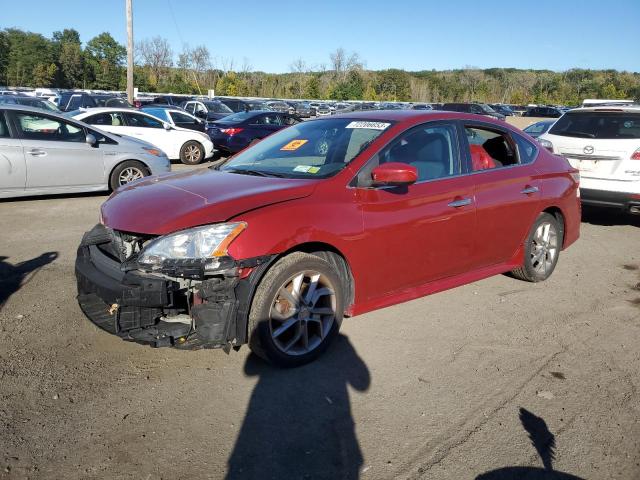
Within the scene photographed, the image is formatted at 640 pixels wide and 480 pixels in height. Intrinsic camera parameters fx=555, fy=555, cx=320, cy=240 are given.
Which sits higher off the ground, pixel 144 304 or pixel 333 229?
pixel 333 229

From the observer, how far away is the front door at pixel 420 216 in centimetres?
402

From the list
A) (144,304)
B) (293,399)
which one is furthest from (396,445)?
(144,304)

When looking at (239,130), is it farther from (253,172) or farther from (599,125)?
(253,172)

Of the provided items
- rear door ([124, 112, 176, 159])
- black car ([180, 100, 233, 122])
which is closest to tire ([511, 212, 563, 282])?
rear door ([124, 112, 176, 159])

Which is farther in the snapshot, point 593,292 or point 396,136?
point 593,292

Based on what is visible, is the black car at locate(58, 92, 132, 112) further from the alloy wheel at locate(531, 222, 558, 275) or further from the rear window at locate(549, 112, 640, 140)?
the alloy wheel at locate(531, 222, 558, 275)

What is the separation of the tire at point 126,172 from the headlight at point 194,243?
21.0 ft

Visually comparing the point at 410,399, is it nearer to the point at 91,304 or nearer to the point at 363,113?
the point at 91,304

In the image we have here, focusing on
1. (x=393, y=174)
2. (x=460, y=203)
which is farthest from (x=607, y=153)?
(x=393, y=174)

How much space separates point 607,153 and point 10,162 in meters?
8.73

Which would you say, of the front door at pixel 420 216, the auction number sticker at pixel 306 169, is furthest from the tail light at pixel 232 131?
the auction number sticker at pixel 306 169

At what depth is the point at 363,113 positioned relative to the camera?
5.05 m

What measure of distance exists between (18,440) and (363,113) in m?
3.65

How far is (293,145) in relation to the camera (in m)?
4.79
